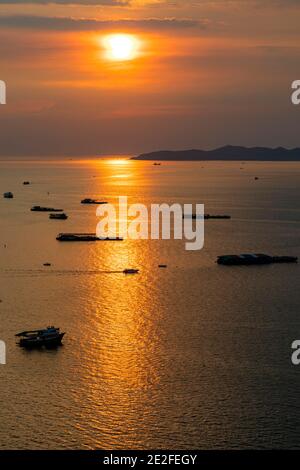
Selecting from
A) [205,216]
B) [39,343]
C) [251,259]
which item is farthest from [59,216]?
[39,343]

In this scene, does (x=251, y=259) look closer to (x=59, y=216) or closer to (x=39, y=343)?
(x=39, y=343)

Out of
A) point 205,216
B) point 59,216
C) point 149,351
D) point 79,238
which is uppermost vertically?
point 205,216

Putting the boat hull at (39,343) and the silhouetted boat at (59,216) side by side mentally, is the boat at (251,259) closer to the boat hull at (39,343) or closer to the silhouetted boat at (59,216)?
the boat hull at (39,343)

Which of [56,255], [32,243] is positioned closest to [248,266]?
[56,255]

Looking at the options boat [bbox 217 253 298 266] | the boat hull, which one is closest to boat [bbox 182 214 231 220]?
boat [bbox 217 253 298 266]

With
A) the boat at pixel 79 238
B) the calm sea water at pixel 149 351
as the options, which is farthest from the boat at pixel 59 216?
the calm sea water at pixel 149 351

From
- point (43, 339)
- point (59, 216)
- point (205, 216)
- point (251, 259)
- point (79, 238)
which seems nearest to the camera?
point (43, 339)

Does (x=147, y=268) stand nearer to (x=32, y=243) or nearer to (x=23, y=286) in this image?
(x=23, y=286)

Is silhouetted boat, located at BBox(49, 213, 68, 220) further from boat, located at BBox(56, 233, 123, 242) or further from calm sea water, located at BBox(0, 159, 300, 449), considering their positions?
calm sea water, located at BBox(0, 159, 300, 449)
